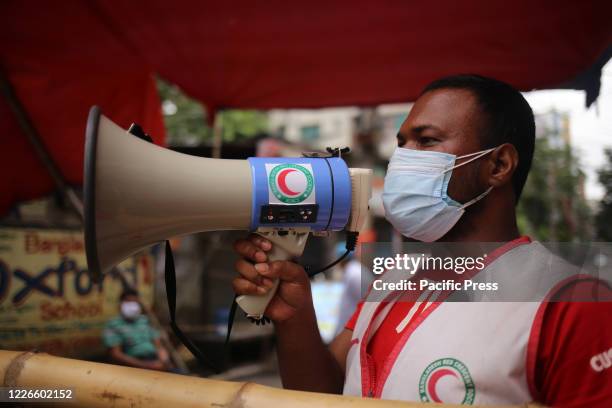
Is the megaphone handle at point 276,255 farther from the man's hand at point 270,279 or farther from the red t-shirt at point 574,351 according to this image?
the red t-shirt at point 574,351

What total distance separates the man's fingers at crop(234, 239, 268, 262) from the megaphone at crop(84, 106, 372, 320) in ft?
0.10

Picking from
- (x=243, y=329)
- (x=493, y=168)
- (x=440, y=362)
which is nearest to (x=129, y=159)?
(x=440, y=362)

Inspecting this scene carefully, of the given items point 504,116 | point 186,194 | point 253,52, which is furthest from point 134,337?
point 504,116

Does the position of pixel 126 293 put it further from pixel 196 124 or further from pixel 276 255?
pixel 196 124

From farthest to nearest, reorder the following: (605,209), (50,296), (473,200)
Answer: (50,296)
(605,209)
(473,200)

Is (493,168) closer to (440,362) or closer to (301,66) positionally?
(440,362)

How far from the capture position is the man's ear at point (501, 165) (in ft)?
4.23

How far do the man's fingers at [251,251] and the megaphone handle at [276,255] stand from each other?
1.0 inches

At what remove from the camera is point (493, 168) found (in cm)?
130

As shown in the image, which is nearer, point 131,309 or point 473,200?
point 473,200

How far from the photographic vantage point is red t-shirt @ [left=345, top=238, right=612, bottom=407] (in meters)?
0.93

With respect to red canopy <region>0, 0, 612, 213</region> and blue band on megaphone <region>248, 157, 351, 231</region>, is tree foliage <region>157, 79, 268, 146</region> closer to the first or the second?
red canopy <region>0, 0, 612, 213</region>

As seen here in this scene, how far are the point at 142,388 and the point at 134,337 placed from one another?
297 cm

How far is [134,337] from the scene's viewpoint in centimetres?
378
